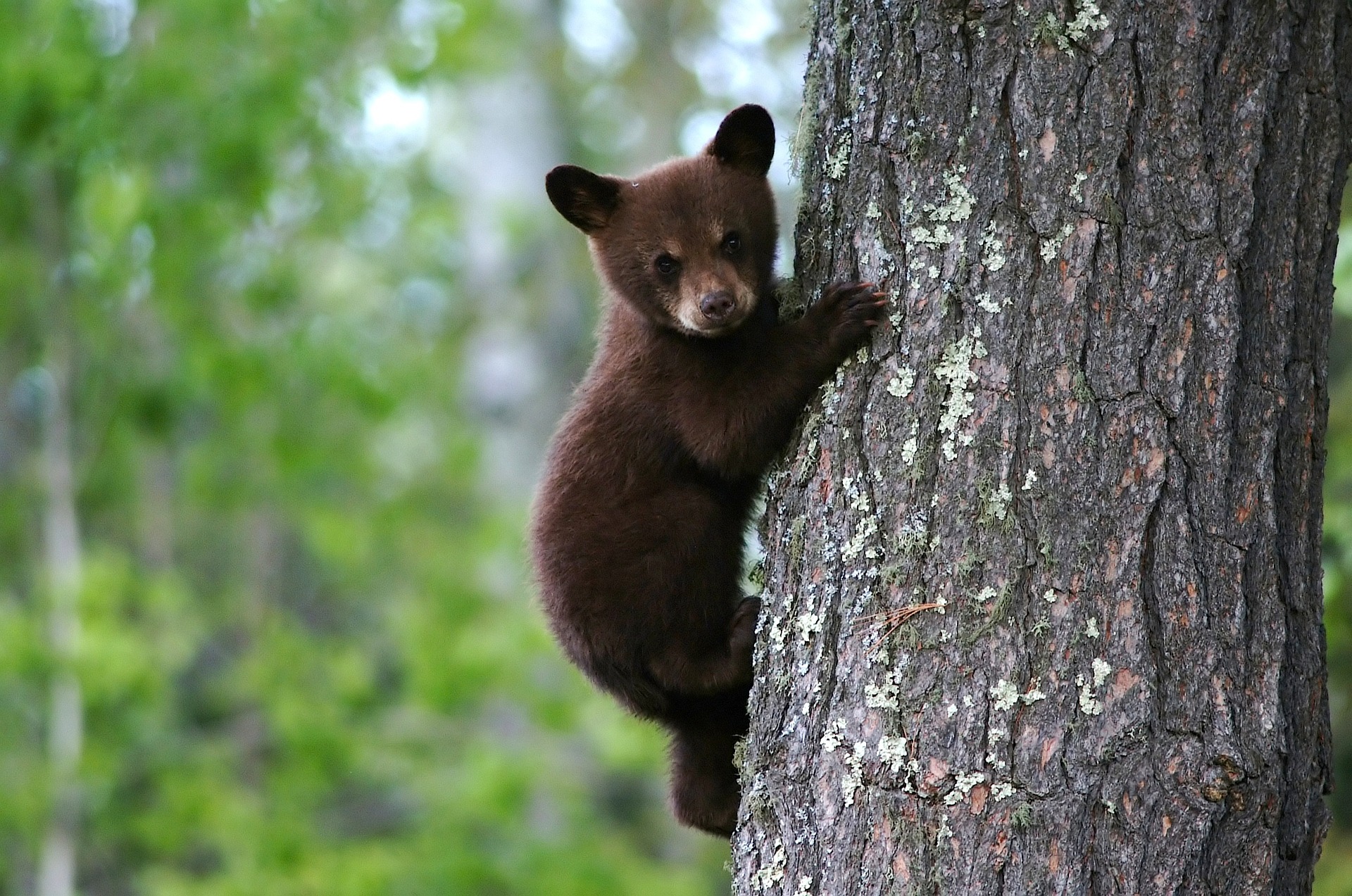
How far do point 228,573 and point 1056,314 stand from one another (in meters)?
14.7

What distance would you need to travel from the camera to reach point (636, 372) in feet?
11.9

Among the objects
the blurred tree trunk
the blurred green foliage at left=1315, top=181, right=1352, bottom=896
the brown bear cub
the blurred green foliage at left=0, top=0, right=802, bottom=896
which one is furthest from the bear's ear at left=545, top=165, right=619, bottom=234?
the blurred tree trunk

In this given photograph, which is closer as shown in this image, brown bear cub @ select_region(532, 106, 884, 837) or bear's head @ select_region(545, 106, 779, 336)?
brown bear cub @ select_region(532, 106, 884, 837)

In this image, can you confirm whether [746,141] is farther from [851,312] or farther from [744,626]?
[744,626]

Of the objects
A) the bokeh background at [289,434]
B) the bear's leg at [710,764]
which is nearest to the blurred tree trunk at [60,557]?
the bokeh background at [289,434]

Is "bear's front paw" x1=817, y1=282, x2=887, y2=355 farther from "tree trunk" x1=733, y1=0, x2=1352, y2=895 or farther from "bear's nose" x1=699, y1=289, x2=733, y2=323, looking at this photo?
→ "bear's nose" x1=699, y1=289, x2=733, y2=323

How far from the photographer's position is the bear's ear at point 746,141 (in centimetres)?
386

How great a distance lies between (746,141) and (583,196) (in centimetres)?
55

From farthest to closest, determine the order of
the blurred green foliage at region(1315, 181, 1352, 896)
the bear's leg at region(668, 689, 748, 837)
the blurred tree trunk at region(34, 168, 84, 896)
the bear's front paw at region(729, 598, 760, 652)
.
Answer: the blurred tree trunk at region(34, 168, 84, 896), the blurred green foliage at region(1315, 181, 1352, 896), the bear's leg at region(668, 689, 748, 837), the bear's front paw at region(729, 598, 760, 652)

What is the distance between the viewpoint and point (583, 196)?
411 cm

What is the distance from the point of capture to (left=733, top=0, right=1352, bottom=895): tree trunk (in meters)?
2.30

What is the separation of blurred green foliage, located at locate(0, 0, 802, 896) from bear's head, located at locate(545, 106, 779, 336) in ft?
15.8

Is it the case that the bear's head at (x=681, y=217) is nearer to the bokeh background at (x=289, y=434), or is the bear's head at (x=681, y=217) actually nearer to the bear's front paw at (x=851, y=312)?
the bear's front paw at (x=851, y=312)

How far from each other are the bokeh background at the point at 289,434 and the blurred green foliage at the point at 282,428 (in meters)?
0.04
